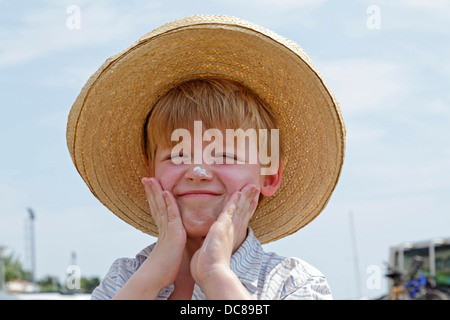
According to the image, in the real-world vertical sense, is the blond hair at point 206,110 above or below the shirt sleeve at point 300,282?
above

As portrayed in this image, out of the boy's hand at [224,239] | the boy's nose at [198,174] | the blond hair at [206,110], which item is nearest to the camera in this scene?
the boy's hand at [224,239]

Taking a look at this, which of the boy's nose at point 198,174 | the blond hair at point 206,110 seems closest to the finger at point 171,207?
the boy's nose at point 198,174

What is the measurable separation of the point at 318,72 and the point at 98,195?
1.12 meters

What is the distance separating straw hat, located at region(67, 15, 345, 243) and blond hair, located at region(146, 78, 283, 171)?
52 mm

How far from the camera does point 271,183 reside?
2695mm

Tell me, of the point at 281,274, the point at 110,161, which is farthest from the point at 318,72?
the point at 110,161

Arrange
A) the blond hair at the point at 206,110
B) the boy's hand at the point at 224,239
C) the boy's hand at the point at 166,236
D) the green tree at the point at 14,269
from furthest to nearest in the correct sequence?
the green tree at the point at 14,269
the blond hair at the point at 206,110
the boy's hand at the point at 166,236
the boy's hand at the point at 224,239

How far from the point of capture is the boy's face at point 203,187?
7.66 feet

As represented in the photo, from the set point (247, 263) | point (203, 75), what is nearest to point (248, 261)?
point (247, 263)

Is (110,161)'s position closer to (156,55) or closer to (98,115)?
(98,115)

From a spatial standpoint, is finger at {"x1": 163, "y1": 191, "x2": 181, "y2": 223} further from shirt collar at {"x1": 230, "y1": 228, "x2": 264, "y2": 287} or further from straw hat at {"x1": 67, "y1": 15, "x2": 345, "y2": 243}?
straw hat at {"x1": 67, "y1": 15, "x2": 345, "y2": 243}

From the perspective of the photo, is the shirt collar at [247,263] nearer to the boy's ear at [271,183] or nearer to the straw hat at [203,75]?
the boy's ear at [271,183]

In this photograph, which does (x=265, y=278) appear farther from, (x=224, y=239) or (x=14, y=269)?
(x=14, y=269)

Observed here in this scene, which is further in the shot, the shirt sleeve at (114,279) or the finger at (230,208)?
the shirt sleeve at (114,279)
